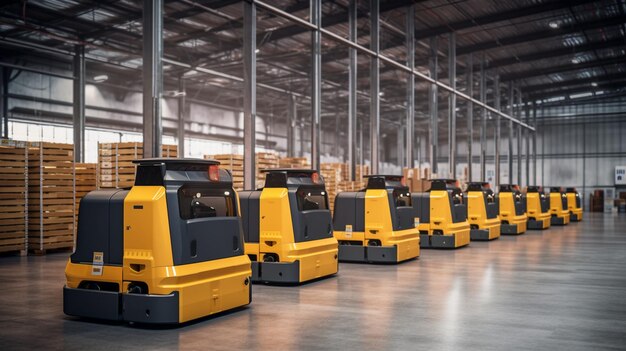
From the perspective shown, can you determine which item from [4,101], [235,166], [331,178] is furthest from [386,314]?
[4,101]

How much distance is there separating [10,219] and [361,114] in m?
28.1

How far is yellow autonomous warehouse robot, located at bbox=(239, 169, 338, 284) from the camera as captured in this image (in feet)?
26.5

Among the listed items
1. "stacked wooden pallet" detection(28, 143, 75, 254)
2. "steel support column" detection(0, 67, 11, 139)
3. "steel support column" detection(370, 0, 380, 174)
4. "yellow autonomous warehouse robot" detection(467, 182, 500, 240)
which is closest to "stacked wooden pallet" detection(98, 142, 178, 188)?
"stacked wooden pallet" detection(28, 143, 75, 254)

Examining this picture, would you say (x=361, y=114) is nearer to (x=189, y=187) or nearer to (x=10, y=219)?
(x=10, y=219)

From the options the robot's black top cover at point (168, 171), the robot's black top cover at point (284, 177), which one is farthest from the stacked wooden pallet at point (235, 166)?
the robot's black top cover at point (168, 171)

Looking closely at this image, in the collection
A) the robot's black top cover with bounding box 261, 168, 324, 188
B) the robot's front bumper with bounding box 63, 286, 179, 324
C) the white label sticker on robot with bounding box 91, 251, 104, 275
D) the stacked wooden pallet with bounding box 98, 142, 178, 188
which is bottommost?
the robot's front bumper with bounding box 63, 286, 179, 324

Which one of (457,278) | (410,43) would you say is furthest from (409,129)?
(457,278)

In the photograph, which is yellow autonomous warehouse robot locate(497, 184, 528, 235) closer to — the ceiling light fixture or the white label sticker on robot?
the white label sticker on robot

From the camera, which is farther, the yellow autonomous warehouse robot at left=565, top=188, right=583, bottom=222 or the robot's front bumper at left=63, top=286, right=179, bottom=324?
the yellow autonomous warehouse robot at left=565, top=188, right=583, bottom=222

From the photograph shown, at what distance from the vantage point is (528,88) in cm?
3512

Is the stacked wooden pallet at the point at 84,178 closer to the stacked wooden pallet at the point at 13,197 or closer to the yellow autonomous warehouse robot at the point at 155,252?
the stacked wooden pallet at the point at 13,197

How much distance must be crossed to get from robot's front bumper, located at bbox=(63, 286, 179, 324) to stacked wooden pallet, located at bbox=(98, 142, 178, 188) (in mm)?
6382

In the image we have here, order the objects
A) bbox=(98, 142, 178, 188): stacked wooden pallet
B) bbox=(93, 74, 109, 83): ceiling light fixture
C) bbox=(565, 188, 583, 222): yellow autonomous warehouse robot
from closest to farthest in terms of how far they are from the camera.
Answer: bbox=(98, 142, 178, 188): stacked wooden pallet < bbox=(93, 74, 109, 83): ceiling light fixture < bbox=(565, 188, 583, 222): yellow autonomous warehouse robot

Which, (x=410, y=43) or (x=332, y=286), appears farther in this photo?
(x=410, y=43)
